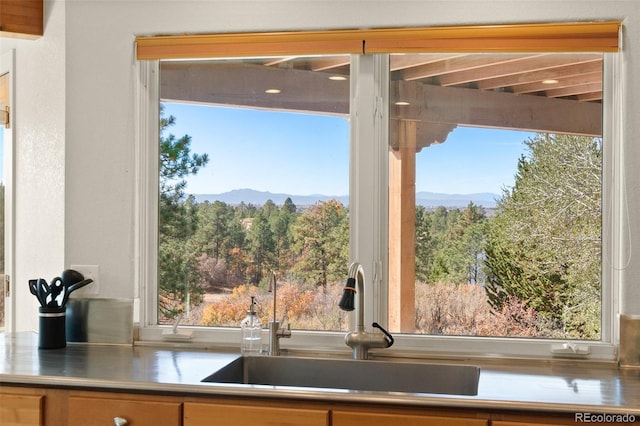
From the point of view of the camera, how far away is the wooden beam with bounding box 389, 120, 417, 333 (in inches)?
118

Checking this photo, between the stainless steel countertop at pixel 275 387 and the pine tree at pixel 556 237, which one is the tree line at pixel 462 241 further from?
the stainless steel countertop at pixel 275 387

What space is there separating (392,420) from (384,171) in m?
1.08

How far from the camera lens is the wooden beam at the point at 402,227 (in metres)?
3.00

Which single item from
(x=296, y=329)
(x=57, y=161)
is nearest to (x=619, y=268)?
(x=296, y=329)

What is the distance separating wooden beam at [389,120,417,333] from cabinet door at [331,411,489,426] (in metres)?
0.74

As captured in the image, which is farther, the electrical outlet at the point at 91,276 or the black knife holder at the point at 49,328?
the electrical outlet at the point at 91,276

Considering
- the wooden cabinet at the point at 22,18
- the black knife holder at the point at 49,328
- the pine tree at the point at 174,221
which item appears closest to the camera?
the black knife holder at the point at 49,328

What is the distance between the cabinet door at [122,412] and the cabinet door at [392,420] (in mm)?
519

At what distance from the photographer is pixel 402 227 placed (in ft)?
9.89

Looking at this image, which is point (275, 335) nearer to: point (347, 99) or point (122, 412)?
point (122, 412)

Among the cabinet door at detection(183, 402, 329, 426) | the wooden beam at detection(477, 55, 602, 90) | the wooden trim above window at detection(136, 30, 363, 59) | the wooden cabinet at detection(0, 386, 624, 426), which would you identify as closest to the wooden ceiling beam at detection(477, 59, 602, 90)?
the wooden beam at detection(477, 55, 602, 90)

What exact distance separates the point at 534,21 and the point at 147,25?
153 centimetres

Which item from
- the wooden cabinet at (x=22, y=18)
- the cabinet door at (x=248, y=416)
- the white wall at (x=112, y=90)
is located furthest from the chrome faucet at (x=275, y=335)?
the wooden cabinet at (x=22, y=18)

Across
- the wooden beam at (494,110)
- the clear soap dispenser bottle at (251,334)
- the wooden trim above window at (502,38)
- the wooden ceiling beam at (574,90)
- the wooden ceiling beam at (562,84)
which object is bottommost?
the clear soap dispenser bottle at (251,334)
